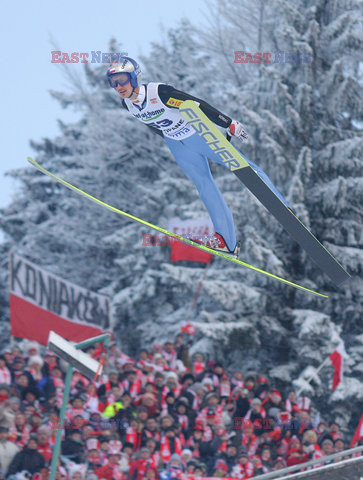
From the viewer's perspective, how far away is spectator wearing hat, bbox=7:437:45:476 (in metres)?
6.01

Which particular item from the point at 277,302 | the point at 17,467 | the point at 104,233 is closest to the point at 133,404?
the point at 17,467

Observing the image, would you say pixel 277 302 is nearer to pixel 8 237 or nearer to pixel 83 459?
pixel 83 459

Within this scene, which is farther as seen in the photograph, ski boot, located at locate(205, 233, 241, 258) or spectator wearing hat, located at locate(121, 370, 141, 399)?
spectator wearing hat, located at locate(121, 370, 141, 399)

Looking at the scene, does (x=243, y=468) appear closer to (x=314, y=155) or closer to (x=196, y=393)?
(x=196, y=393)

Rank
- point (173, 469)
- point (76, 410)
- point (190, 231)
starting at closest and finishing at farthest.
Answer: point (173, 469)
point (76, 410)
point (190, 231)

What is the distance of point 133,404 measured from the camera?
25.0 feet

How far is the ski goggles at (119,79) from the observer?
16.0 ft

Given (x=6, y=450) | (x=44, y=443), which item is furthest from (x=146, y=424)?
(x=6, y=450)

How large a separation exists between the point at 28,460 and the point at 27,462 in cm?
2

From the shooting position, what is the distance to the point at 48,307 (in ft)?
35.4

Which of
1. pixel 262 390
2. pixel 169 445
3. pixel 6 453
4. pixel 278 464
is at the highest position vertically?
pixel 6 453

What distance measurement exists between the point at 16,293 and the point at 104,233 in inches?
331

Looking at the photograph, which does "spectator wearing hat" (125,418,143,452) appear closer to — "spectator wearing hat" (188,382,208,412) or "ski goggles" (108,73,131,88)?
"spectator wearing hat" (188,382,208,412)

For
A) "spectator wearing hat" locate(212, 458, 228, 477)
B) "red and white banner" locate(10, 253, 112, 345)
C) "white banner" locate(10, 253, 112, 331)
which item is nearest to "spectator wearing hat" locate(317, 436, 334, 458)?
"spectator wearing hat" locate(212, 458, 228, 477)
